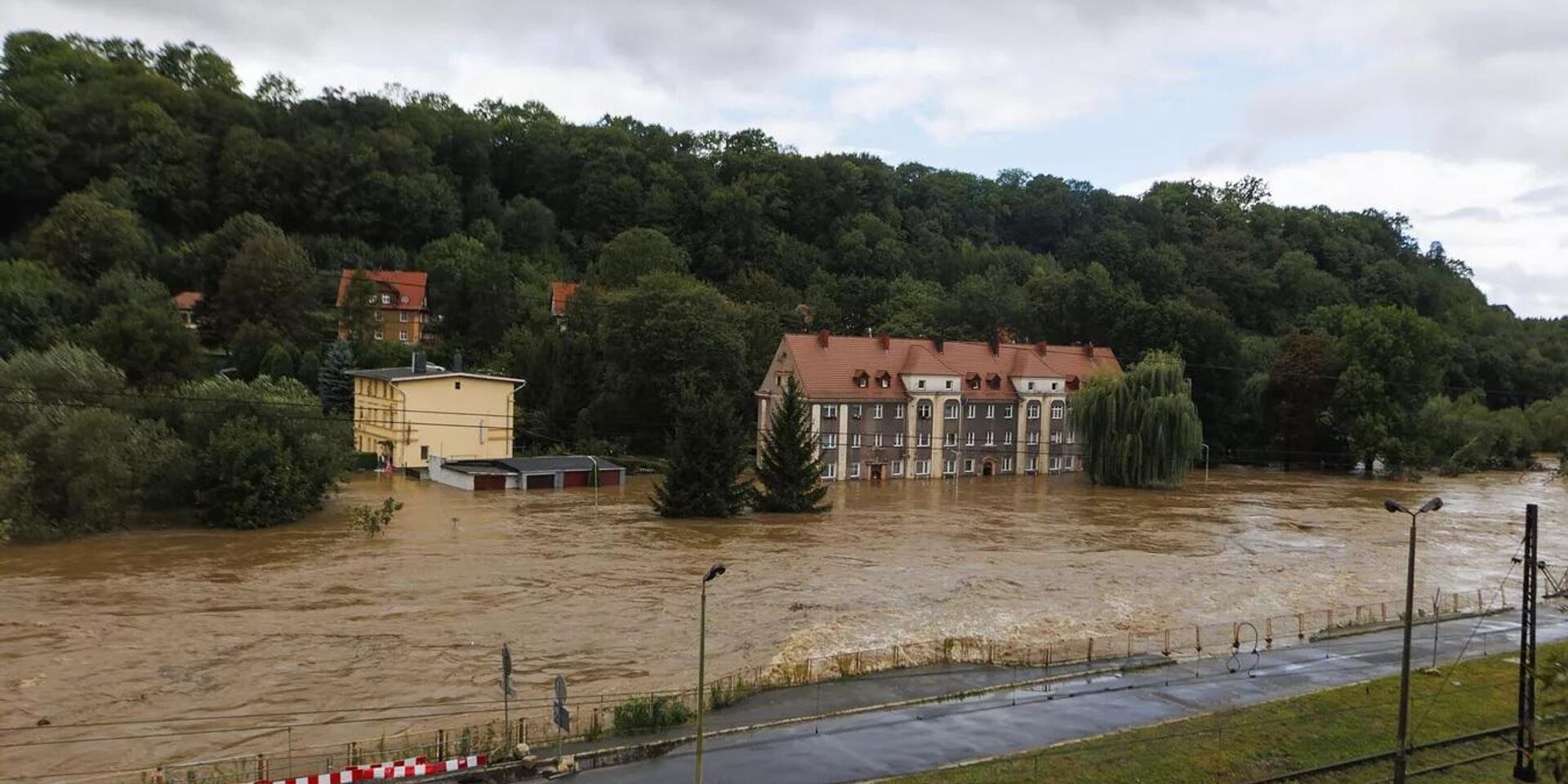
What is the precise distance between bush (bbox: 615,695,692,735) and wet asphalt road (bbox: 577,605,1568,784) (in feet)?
3.68

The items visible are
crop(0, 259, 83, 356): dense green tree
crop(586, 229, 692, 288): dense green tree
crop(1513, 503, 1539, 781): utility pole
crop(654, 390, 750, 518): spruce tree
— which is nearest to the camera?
crop(1513, 503, 1539, 781): utility pole

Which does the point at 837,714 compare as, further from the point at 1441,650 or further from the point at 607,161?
the point at 607,161

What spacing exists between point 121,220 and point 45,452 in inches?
2005

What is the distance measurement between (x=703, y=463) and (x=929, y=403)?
78.7 ft

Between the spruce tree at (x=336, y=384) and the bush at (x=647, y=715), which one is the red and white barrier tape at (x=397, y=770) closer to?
the bush at (x=647, y=715)

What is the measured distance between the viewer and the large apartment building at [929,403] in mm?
64625

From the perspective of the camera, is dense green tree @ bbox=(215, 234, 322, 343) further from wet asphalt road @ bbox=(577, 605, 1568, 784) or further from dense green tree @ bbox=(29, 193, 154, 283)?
wet asphalt road @ bbox=(577, 605, 1568, 784)

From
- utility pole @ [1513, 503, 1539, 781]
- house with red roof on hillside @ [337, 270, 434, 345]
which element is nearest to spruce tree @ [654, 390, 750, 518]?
utility pole @ [1513, 503, 1539, 781]

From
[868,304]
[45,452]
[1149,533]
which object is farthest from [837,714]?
[868,304]

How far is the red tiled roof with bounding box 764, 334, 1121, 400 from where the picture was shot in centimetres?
6469

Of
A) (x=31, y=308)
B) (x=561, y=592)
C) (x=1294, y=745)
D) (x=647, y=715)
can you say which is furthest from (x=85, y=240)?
(x=1294, y=745)

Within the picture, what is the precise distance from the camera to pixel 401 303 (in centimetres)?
8419

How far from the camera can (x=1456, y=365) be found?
10488 cm

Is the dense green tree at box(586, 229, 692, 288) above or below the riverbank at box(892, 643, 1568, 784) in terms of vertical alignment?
above
